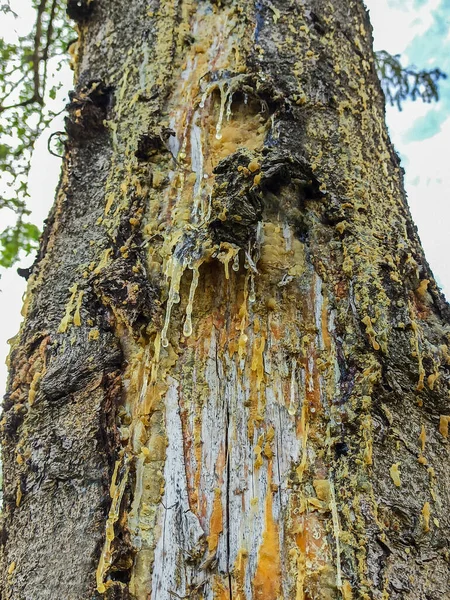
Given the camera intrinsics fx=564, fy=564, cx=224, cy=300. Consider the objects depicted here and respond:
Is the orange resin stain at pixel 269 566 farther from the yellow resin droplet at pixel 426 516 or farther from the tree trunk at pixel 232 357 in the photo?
the yellow resin droplet at pixel 426 516

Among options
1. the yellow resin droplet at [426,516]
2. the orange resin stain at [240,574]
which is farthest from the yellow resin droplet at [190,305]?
the yellow resin droplet at [426,516]

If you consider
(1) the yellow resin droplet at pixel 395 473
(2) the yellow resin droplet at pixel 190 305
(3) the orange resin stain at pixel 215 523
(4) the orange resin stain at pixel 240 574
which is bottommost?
(4) the orange resin stain at pixel 240 574

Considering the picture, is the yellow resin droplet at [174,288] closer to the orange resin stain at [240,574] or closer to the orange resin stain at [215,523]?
the orange resin stain at [215,523]

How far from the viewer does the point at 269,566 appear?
1.00 meters

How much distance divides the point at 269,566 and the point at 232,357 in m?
0.41

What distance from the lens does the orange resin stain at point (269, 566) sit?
979 millimetres


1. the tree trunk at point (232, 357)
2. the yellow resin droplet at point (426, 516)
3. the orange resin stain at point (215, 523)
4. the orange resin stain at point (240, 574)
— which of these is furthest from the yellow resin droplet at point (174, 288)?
the yellow resin droplet at point (426, 516)

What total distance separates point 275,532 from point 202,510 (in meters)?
0.14

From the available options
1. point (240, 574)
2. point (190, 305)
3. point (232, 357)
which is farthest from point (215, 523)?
point (190, 305)

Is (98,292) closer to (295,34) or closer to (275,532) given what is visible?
(275,532)

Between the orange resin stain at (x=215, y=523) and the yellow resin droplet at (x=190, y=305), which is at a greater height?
the yellow resin droplet at (x=190, y=305)

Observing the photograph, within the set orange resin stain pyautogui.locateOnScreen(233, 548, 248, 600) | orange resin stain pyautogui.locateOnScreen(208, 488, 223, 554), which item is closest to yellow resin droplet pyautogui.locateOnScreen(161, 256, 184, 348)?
orange resin stain pyautogui.locateOnScreen(208, 488, 223, 554)

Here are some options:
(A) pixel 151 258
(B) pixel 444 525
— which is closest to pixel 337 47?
(A) pixel 151 258

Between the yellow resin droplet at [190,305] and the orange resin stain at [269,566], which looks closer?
the orange resin stain at [269,566]
